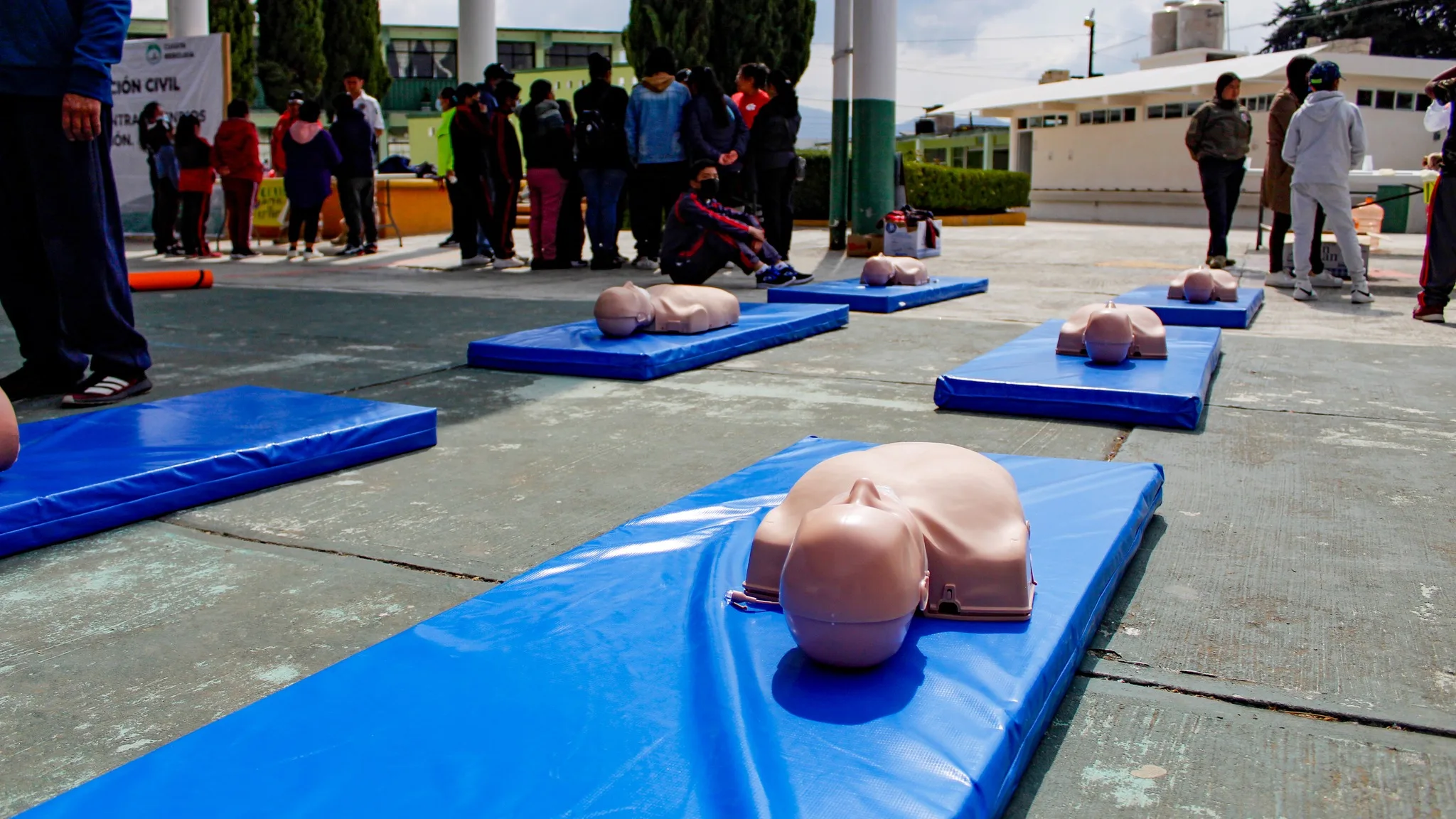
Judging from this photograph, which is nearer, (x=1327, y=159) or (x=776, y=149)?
(x=1327, y=159)

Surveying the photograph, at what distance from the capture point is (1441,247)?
710 cm

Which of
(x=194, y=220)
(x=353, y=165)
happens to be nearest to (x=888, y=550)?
(x=353, y=165)

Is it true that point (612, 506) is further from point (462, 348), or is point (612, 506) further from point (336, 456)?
point (462, 348)

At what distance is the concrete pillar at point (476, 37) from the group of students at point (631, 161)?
2.83 metres

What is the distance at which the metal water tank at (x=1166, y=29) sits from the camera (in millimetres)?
32094

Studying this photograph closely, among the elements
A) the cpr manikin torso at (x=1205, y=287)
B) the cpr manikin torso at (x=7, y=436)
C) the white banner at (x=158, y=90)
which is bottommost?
the cpr manikin torso at (x=7, y=436)

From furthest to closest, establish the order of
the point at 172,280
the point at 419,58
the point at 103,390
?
1. the point at 419,58
2. the point at 172,280
3. the point at 103,390

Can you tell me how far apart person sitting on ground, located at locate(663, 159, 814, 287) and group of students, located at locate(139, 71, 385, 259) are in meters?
4.99

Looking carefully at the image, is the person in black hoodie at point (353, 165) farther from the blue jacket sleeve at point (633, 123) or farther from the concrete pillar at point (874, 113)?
the concrete pillar at point (874, 113)

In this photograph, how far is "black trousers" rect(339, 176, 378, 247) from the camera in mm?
12359

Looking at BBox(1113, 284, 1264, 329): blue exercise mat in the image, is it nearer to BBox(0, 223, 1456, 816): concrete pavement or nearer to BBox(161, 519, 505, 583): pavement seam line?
BBox(0, 223, 1456, 816): concrete pavement

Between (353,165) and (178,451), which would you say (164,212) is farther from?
(178,451)

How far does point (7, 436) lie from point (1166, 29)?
34684 mm

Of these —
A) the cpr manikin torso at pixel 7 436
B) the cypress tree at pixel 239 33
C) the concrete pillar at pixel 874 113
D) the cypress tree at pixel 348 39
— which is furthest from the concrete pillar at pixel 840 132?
the cypress tree at pixel 348 39
